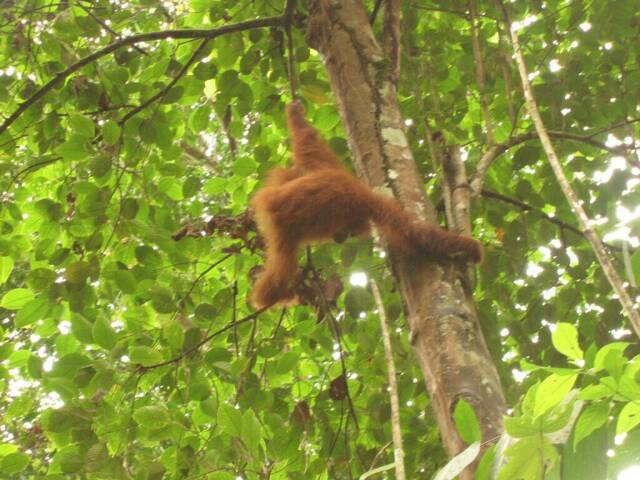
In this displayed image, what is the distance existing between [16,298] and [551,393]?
2.17 m

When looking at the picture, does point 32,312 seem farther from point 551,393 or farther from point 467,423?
point 551,393

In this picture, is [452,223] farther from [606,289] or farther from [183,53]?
[183,53]

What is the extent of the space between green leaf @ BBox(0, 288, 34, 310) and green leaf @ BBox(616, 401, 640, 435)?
2171mm

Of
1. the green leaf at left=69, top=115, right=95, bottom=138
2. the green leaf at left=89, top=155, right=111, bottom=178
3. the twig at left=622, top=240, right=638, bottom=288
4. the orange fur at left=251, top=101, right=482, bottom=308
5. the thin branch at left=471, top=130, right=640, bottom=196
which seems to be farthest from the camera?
the green leaf at left=89, top=155, right=111, bottom=178

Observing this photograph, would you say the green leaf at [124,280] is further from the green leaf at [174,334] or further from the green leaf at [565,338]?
the green leaf at [565,338]

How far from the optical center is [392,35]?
2105 mm

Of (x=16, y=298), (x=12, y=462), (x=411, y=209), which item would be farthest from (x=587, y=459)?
(x=16, y=298)

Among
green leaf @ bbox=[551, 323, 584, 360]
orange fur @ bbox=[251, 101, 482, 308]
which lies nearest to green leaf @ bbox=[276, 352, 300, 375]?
orange fur @ bbox=[251, 101, 482, 308]

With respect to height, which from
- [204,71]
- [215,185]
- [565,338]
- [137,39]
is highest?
[204,71]

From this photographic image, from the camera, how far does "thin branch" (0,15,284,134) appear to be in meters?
2.18

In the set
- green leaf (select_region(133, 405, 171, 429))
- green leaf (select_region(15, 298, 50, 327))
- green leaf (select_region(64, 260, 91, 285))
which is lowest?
green leaf (select_region(133, 405, 171, 429))

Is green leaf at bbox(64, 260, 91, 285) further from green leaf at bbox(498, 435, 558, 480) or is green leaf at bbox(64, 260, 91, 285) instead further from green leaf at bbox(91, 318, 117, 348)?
green leaf at bbox(498, 435, 558, 480)

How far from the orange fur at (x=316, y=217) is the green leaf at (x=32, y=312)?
30.2 inches

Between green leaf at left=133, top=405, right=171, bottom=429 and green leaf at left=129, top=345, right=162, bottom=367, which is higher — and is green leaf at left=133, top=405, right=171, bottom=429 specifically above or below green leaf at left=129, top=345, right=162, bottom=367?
below
